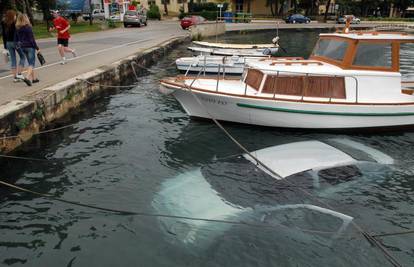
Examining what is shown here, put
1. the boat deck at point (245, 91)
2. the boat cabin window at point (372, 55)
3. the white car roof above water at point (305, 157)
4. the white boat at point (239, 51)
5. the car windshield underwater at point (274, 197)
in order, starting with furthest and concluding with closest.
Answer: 1. the white boat at point (239, 51)
2. the boat cabin window at point (372, 55)
3. the boat deck at point (245, 91)
4. the white car roof above water at point (305, 157)
5. the car windshield underwater at point (274, 197)

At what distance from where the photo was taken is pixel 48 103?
35.3 feet

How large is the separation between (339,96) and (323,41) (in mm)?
2632

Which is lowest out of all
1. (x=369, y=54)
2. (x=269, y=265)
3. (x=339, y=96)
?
(x=269, y=265)

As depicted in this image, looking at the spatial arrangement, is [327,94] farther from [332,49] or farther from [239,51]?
[239,51]

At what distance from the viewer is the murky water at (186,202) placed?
19.6 feet

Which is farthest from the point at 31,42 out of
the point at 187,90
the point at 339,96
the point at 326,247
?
the point at 326,247

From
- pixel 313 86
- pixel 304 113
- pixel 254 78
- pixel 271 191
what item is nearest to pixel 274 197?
pixel 271 191

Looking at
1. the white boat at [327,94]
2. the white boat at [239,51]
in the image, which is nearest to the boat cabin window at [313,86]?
the white boat at [327,94]

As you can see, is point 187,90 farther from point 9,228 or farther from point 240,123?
point 9,228

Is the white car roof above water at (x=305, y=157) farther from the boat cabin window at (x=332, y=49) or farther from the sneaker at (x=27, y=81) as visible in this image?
the sneaker at (x=27, y=81)

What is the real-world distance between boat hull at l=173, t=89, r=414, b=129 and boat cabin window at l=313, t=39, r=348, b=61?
1.89m

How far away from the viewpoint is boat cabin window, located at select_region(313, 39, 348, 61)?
38.9 ft

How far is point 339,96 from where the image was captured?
1122cm

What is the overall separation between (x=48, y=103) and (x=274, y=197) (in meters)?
6.67
